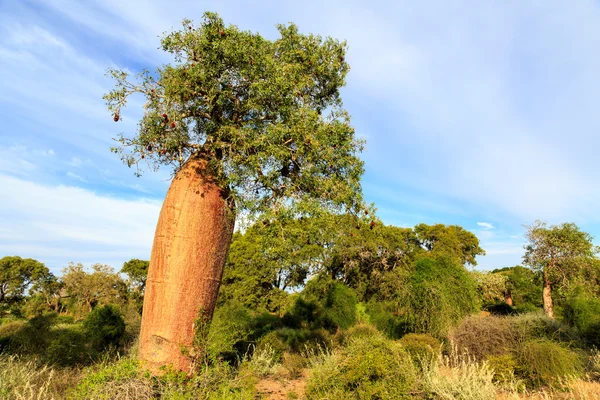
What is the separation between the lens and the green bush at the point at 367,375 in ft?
19.0

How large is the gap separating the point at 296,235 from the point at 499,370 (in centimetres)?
→ 646

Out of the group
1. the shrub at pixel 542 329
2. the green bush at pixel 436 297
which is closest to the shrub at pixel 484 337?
the shrub at pixel 542 329

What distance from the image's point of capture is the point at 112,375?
568 centimetres

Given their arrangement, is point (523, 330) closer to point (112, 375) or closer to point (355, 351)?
point (355, 351)

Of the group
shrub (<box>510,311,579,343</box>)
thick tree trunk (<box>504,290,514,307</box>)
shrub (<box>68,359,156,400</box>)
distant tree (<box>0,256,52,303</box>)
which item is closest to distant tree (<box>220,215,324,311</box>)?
shrub (<box>510,311,579,343</box>)

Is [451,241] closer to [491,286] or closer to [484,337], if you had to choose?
[491,286]

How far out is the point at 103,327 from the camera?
1300 centimetres

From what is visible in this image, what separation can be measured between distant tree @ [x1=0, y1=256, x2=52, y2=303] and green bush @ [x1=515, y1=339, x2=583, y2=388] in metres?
42.9

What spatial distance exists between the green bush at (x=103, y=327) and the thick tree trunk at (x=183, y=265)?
318 inches

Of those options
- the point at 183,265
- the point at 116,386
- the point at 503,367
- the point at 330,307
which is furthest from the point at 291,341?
the point at 116,386

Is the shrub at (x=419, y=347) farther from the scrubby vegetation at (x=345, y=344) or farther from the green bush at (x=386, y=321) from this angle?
the green bush at (x=386, y=321)

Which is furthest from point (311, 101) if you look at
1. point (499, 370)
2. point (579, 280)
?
point (579, 280)

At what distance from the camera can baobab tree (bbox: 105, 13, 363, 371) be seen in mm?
6445

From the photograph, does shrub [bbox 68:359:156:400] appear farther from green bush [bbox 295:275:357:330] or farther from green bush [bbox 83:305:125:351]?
green bush [bbox 295:275:357:330]
